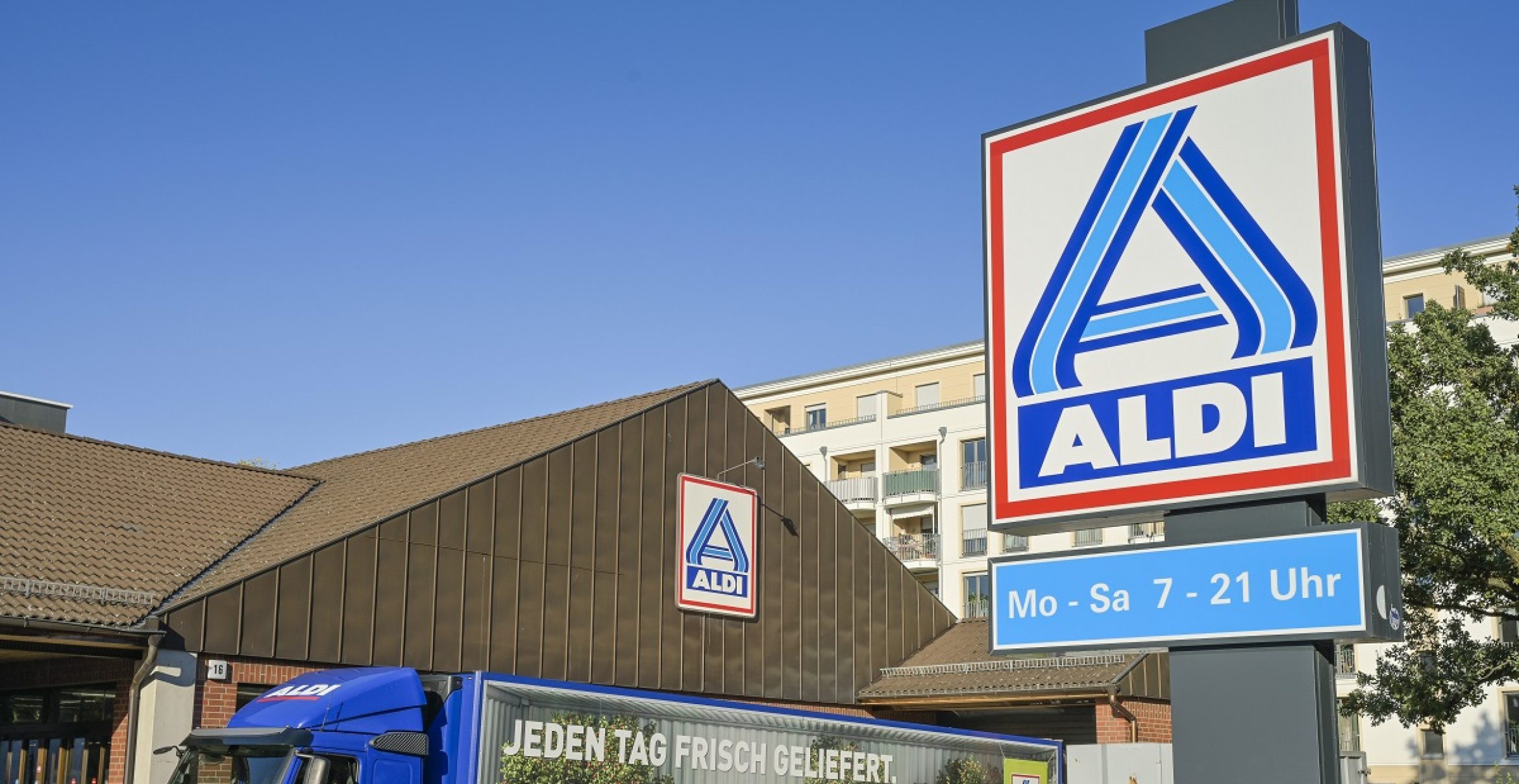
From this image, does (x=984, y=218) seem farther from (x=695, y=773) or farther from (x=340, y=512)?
(x=340, y=512)

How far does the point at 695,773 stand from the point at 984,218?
19.9ft

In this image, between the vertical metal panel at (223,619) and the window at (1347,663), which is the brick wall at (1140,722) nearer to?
the vertical metal panel at (223,619)

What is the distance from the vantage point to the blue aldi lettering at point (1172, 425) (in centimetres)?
984

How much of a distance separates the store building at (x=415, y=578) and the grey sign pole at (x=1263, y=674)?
45.6 ft

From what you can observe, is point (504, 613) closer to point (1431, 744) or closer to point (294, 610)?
point (294, 610)

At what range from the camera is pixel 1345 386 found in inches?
377

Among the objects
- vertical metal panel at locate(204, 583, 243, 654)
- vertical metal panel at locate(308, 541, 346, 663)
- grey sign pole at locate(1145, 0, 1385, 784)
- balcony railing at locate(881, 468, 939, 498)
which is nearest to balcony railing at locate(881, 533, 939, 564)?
balcony railing at locate(881, 468, 939, 498)

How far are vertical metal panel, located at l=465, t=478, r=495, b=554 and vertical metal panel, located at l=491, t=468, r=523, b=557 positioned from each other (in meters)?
0.11

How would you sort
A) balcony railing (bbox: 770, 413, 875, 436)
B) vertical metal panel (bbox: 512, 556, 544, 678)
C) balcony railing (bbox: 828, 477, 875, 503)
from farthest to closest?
balcony railing (bbox: 770, 413, 875, 436) < balcony railing (bbox: 828, 477, 875, 503) < vertical metal panel (bbox: 512, 556, 544, 678)

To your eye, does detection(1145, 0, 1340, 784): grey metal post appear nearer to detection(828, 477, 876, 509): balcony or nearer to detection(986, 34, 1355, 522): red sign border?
detection(986, 34, 1355, 522): red sign border

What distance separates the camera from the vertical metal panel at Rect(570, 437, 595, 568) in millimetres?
25203

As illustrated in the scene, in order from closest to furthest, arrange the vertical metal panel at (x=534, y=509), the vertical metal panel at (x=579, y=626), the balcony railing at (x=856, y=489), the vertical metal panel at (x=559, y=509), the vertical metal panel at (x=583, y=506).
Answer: the vertical metal panel at (x=534, y=509)
the vertical metal panel at (x=579, y=626)
the vertical metal panel at (x=559, y=509)
the vertical metal panel at (x=583, y=506)
the balcony railing at (x=856, y=489)

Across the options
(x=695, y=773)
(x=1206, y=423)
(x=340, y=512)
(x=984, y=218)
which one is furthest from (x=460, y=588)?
(x=1206, y=423)

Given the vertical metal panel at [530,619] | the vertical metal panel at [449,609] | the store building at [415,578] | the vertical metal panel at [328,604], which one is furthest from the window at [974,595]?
the vertical metal panel at [328,604]
